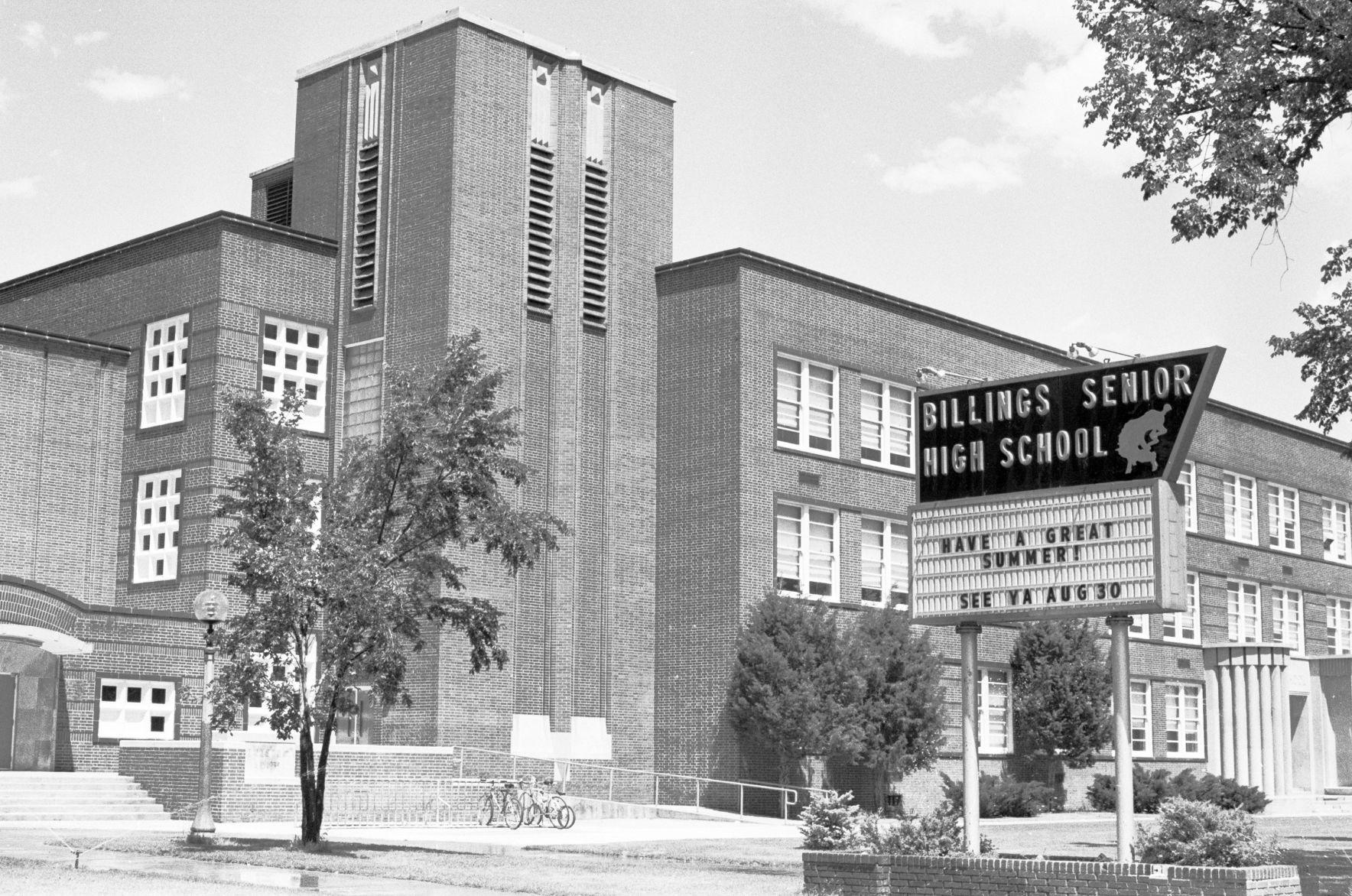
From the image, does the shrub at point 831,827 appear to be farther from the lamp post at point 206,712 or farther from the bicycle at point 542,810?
the bicycle at point 542,810

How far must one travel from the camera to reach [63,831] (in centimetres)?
3088

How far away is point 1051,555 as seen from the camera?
21422 millimetres

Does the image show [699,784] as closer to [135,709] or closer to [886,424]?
[886,424]

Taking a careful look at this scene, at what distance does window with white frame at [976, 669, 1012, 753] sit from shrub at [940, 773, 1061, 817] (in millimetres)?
2535

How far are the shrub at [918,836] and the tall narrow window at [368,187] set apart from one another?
88.8 ft

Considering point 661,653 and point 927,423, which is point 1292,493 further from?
point 927,423

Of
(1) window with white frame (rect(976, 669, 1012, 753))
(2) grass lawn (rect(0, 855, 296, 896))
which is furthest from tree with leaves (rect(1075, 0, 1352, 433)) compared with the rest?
(1) window with white frame (rect(976, 669, 1012, 753))

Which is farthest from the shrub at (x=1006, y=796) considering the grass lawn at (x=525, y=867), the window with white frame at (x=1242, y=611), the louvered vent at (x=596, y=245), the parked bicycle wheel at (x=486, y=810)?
the window with white frame at (x=1242, y=611)

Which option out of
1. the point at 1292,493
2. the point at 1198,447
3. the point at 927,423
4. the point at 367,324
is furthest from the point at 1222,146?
the point at 1292,493

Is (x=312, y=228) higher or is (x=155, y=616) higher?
(x=312, y=228)

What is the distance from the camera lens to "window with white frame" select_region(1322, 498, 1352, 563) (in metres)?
69.8

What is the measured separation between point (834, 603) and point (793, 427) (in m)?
4.83

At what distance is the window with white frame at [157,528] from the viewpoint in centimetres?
4300

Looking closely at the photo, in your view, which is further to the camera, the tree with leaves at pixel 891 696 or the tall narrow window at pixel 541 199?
the tall narrow window at pixel 541 199
